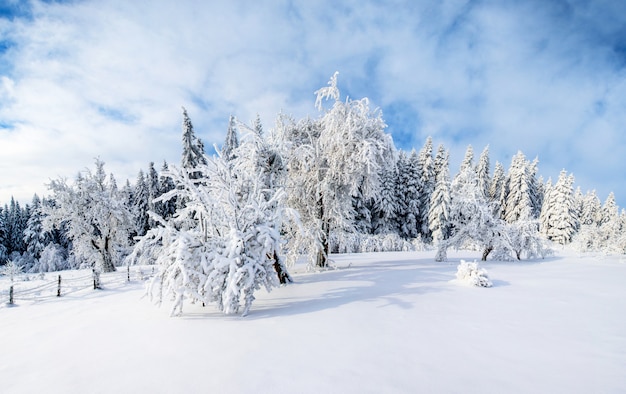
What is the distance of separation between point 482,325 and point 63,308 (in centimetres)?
1263

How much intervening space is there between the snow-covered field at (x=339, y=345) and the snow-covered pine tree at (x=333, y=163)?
5629 mm

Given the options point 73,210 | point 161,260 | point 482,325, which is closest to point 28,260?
point 73,210

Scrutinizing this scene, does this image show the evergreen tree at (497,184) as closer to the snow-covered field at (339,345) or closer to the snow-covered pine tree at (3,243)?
the snow-covered field at (339,345)

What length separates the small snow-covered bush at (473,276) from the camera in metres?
9.43

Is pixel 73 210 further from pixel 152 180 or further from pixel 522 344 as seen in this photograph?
pixel 522 344

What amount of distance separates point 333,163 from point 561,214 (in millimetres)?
38042

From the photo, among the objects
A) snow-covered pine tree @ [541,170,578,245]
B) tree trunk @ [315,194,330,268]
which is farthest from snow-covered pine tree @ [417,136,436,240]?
tree trunk @ [315,194,330,268]

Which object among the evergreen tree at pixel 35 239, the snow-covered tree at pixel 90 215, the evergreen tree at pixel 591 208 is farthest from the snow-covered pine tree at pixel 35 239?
the evergreen tree at pixel 591 208

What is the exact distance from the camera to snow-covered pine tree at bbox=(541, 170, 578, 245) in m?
35.2

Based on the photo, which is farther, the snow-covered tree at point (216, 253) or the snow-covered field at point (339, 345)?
the snow-covered tree at point (216, 253)

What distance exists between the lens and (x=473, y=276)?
9.51m

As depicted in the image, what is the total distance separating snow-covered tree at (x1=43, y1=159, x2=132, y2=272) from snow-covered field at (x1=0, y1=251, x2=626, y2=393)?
15.0m

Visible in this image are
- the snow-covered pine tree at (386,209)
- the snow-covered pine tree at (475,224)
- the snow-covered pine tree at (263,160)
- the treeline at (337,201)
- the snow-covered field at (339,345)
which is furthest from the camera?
the snow-covered pine tree at (386,209)

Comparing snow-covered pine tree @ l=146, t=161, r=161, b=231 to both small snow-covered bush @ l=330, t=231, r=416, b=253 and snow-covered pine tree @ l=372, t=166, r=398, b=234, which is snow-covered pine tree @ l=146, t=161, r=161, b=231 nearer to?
small snow-covered bush @ l=330, t=231, r=416, b=253
